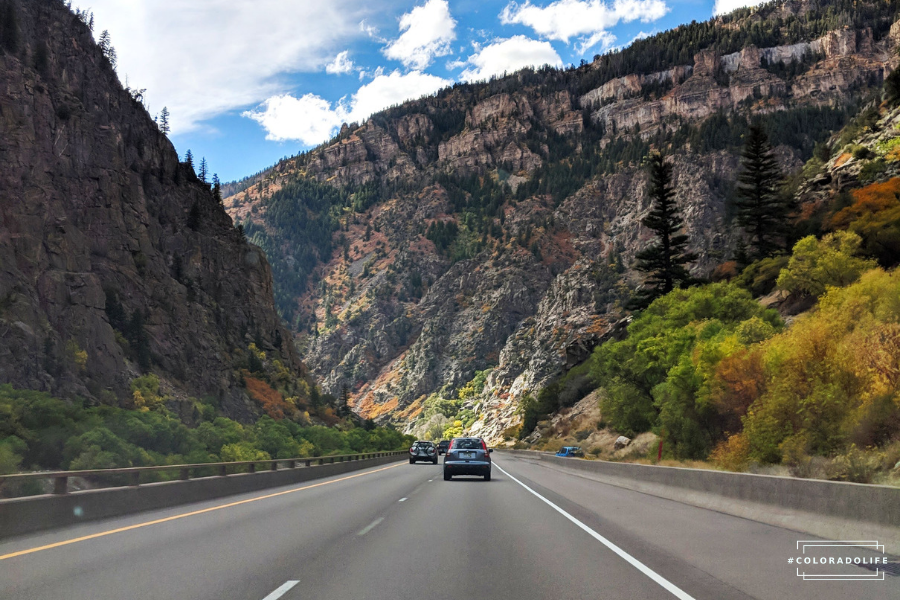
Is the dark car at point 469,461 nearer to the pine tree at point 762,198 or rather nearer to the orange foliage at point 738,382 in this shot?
the orange foliage at point 738,382

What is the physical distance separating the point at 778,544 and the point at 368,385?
188 m

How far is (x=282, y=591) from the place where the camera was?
7.11 m

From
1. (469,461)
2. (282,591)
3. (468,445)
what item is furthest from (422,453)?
(282,591)

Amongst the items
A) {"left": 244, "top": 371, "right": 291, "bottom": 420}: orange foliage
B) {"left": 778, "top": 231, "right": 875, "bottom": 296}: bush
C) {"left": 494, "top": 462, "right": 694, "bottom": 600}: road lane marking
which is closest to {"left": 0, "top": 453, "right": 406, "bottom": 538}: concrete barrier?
{"left": 494, "top": 462, "right": 694, "bottom": 600}: road lane marking

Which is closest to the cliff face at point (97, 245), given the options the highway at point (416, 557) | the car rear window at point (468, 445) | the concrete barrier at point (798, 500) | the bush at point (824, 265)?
the car rear window at point (468, 445)

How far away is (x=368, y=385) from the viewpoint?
194625 millimetres

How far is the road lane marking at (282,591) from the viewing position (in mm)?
6840

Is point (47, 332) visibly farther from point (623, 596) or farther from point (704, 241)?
point (704, 241)

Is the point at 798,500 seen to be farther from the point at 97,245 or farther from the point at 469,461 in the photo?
the point at 97,245

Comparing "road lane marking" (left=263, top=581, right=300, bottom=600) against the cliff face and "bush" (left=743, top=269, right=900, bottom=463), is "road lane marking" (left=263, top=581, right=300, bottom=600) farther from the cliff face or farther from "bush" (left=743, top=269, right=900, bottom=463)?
the cliff face

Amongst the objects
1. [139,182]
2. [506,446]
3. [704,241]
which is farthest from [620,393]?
[704,241]

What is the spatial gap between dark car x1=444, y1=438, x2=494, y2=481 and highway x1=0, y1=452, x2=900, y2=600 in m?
11.7

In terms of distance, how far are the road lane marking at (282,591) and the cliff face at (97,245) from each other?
179 ft

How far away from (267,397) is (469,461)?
207 feet
